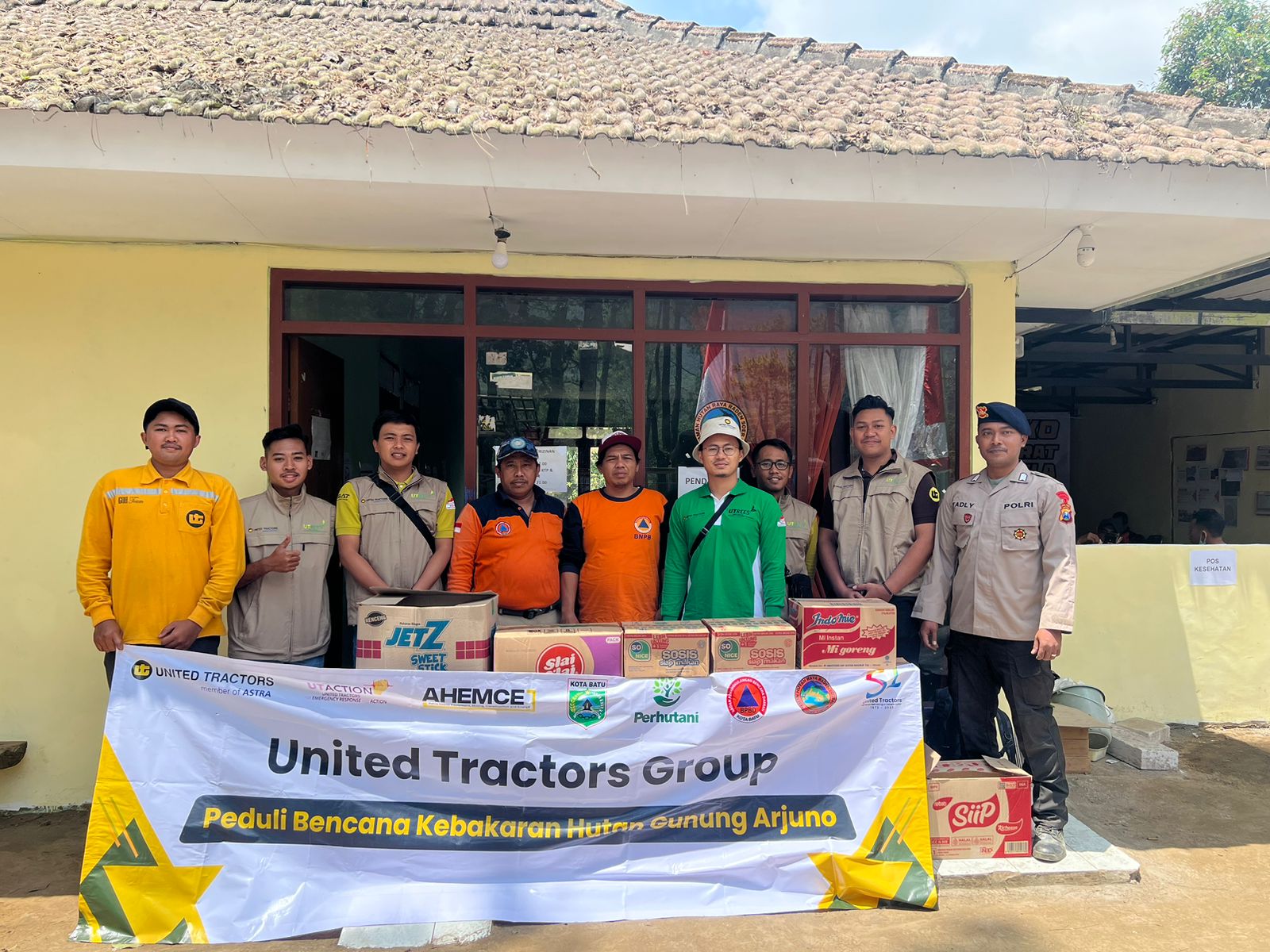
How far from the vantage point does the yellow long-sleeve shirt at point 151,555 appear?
131 inches

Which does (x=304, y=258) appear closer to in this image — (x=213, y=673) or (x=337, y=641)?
(x=337, y=641)

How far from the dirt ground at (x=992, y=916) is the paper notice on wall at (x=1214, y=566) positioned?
2.01 m

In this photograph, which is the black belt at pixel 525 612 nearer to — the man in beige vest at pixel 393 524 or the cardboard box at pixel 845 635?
the man in beige vest at pixel 393 524

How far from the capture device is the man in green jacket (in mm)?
3516

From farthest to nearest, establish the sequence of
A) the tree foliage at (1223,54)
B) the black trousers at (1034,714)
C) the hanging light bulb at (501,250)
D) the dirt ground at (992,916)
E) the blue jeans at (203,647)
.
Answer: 1. the tree foliage at (1223,54)
2. the hanging light bulb at (501,250)
3. the blue jeans at (203,647)
4. the black trousers at (1034,714)
5. the dirt ground at (992,916)

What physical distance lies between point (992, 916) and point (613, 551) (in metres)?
2.08

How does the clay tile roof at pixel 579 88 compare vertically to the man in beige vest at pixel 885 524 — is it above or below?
above

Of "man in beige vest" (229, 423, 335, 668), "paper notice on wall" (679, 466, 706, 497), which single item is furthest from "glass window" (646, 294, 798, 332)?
"man in beige vest" (229, 423, 335, 668)

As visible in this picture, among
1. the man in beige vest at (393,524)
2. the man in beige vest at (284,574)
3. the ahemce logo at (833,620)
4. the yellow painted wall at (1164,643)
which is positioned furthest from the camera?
the yellow painted wall at (1164,643)

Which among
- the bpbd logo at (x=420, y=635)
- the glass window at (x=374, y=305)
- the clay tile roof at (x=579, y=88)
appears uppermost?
the clay tile roof at (x=579, y=88)

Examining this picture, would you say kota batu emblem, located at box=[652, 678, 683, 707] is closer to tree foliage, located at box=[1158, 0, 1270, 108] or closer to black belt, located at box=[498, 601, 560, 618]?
black belt, located at box=[498, 601, 560, 618]

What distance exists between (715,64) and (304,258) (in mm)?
2513

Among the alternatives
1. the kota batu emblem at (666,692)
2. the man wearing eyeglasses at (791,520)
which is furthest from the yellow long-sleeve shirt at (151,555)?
the man wearing eyeglasses at (791,520)

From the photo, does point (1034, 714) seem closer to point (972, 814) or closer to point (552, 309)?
point (972, 814)
